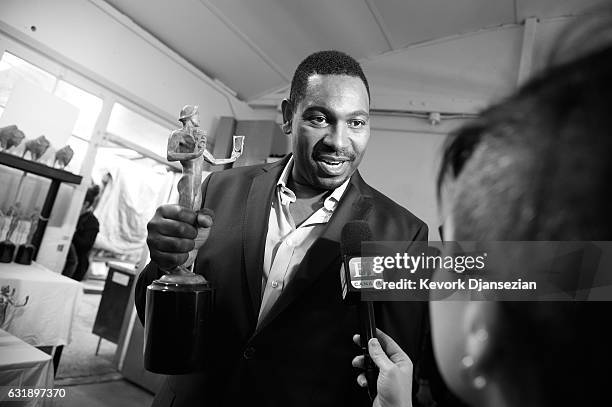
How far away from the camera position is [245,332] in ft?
2.93

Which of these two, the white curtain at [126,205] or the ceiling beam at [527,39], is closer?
the ceiling beam at [527,39]

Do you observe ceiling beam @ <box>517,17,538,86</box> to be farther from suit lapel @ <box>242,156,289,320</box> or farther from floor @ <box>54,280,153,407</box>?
floor @ <box>54,280,153,407</box>

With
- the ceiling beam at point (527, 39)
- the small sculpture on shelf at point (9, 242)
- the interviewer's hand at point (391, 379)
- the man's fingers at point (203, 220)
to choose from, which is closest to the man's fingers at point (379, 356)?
the interviewer's hand at point (391, 379)

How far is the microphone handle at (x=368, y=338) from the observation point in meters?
0.65

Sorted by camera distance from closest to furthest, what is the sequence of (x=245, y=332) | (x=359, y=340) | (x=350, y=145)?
(x=359, y=340), (x=245, y=332), (x=350, y=145)

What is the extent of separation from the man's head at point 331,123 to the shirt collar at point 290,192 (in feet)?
0.08

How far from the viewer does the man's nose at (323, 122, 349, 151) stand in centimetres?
103

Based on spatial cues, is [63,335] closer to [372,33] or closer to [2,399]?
[2,399]

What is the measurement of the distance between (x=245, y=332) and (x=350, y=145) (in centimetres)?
57

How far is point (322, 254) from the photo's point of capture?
3.02ft

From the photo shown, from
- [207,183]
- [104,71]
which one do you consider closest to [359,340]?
[207,183]

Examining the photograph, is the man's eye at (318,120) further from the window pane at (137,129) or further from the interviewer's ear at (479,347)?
the window pane at (137,129)

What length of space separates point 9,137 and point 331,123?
2795 mm

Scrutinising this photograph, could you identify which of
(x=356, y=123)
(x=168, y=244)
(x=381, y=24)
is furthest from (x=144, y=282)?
(x=381, y=24)
